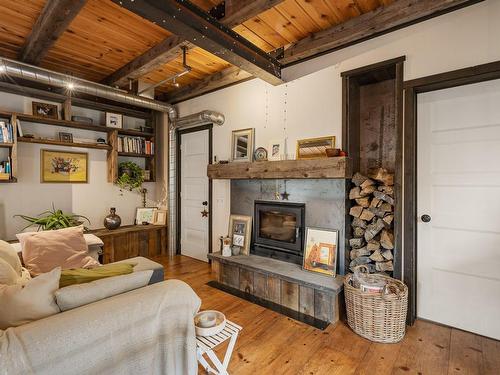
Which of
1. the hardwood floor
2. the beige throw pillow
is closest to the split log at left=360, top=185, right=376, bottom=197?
the hardwood floor

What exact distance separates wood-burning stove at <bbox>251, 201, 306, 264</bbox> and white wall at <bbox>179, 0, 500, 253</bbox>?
0.64m

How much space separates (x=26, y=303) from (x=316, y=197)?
94.7 inches

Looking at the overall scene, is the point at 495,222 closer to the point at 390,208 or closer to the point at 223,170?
the point at 390,208

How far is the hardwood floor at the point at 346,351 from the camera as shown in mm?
1782

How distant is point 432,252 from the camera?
7.61ft

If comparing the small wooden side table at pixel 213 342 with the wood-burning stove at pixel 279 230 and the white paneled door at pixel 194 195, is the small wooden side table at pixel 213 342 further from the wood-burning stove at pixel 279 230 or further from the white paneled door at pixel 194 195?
the white paneled door at pixel 194 195

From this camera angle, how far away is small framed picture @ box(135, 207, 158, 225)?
15.0ft

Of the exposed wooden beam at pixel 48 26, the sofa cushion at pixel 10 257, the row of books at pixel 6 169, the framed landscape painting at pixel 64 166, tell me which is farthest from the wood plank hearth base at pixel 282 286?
the exposed wooden beam at pixel 48 26

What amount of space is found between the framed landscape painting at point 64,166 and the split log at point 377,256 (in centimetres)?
407

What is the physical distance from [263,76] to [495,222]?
8.13 ft

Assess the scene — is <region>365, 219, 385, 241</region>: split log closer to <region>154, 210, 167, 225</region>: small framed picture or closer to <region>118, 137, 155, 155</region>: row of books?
<region>154, 210, 167, 225</region>: small framed picture

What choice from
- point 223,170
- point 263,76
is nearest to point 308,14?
point 263,76

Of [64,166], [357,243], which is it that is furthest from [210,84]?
[357,243]

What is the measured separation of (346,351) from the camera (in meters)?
1.98
